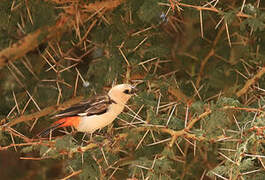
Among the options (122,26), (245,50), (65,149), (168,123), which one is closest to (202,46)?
(245,50)

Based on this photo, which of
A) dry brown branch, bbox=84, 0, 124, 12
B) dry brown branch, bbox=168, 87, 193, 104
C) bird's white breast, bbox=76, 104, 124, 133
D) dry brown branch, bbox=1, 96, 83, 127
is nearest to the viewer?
bird's white breast, bbox=76, 104, 124, 133

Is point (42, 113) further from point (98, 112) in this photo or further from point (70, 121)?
point (98, 112)

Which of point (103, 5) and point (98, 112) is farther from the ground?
point (103, 5)

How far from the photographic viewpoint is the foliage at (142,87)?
347 cm

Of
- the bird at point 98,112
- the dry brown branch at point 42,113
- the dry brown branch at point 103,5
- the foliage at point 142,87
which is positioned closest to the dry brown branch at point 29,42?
the foliage at point 142,87

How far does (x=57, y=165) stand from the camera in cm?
672

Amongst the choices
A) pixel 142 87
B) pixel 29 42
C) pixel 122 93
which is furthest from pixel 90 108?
pixel 29 42

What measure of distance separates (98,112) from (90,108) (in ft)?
0.21

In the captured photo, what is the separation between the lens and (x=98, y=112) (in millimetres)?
3639

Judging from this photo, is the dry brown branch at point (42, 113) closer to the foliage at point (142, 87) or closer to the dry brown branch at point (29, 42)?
the foliage at point (142, 87)

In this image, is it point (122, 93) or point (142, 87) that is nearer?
point (122, 93)

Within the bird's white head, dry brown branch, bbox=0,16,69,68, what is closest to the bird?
the bird's white head

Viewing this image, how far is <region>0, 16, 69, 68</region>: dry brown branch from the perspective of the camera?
4.37m

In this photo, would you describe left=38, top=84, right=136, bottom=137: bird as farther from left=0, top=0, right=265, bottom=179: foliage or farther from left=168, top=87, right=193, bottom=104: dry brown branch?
left=168, top=87, right=193, bottom=104: dry brown branch
